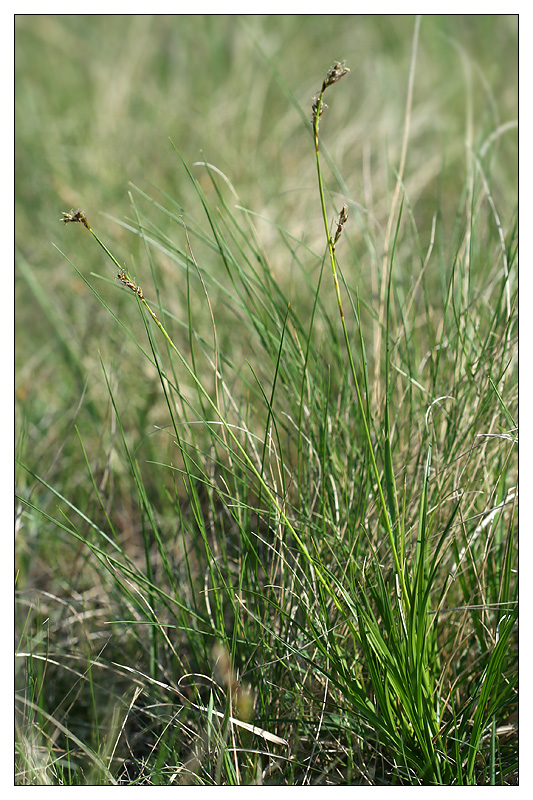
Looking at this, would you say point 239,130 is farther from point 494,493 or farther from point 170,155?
point 494,493

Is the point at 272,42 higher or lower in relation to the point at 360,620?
higher

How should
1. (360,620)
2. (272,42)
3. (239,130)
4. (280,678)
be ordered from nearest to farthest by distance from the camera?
(360,620)
(280,678)
(239,130)
(272,42)

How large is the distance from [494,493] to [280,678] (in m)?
0.40

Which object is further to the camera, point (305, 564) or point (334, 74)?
point (305, 564)

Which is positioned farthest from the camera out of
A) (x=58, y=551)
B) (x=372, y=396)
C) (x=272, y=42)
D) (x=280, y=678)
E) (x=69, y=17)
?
(x=69, y=17)

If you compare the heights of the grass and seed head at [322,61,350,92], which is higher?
seed head at [322,61,350,92]

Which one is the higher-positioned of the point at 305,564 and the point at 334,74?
the point at 334,74

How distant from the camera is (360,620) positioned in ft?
2.51

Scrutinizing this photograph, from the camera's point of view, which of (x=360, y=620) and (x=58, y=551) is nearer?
(x=360, y=620)

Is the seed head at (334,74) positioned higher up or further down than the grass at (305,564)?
higher up

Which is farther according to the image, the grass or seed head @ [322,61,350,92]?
the grass

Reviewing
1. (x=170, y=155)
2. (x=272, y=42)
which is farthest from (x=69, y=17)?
(x=170, y=155)

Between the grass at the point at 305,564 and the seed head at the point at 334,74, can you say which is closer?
the seed head at the point at 334,74

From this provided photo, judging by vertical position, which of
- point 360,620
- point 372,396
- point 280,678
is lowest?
point 280,678
